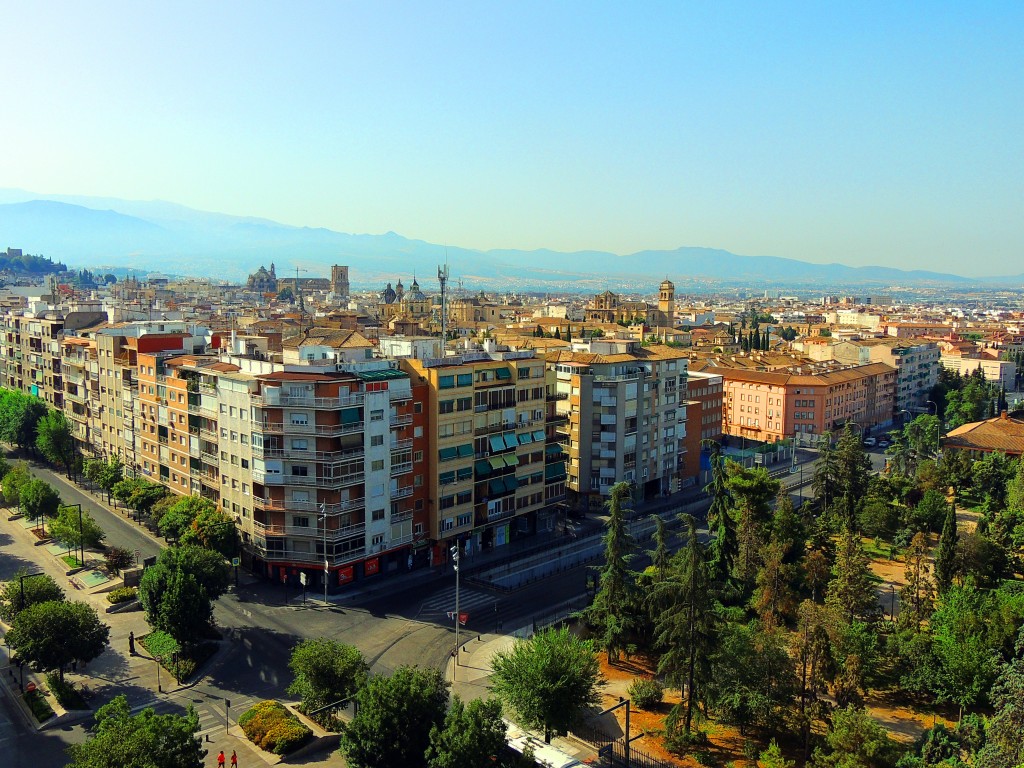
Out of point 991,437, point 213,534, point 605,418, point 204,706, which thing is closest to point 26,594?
point 213,534

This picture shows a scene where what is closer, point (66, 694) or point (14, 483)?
point (66, 694)

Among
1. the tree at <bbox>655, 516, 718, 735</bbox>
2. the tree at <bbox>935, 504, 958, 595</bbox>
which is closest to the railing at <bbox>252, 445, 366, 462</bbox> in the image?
the tree at <bbox>655, 516, 718, 735</bbox>

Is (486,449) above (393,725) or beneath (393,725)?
above

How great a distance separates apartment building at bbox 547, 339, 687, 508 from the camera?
2721 inches

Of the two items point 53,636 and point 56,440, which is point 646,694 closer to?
point 53,636

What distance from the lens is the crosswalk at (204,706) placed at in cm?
3509

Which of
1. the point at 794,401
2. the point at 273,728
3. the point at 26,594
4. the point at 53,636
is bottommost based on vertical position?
the point at 273,728

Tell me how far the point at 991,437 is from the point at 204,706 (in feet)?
280

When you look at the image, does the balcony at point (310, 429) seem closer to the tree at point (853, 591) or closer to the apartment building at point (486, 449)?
the apartment building at point (486, 449)

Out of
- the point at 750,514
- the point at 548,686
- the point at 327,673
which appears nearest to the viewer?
the point at 548,686

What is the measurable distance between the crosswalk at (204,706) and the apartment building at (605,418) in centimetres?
3531

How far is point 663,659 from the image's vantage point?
34062mm

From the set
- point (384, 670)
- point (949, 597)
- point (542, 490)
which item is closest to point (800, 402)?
point (542, 490)

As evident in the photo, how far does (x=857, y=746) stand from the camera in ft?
94.7
